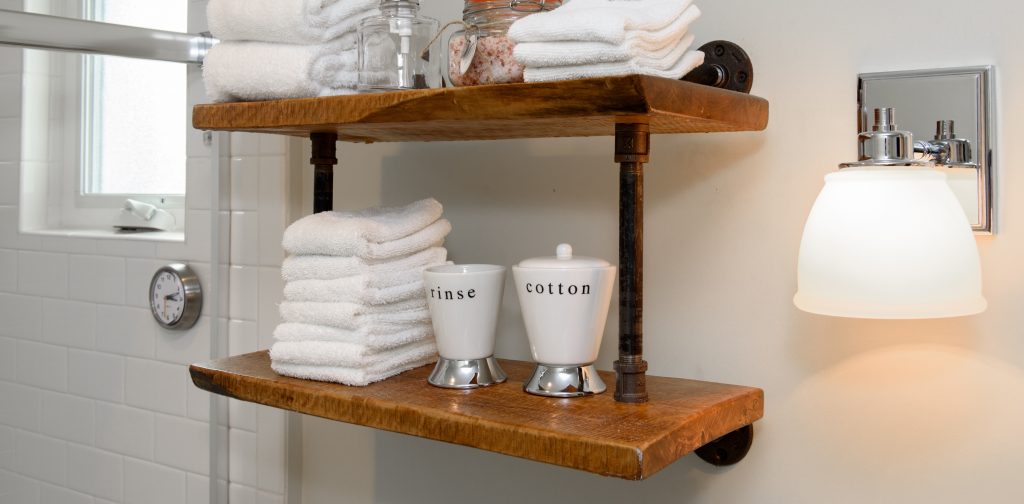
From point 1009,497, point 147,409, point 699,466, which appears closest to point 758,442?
point 699,466

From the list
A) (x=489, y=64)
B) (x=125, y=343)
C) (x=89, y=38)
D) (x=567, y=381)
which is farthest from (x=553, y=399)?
(x=125, y=343)

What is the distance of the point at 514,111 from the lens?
0.85 metres

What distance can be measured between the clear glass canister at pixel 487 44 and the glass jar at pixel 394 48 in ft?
0.19

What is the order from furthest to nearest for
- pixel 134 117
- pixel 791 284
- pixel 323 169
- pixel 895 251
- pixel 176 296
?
1. pixel 134 117
2. pixel 176 296
3. pixel 323 169
4. pixel 791 284
5. pixel 895 251

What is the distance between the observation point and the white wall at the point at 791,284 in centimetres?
88

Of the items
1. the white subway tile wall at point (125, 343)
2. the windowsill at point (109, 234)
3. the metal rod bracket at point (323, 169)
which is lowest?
the white subway tile wall at point (125, 343)

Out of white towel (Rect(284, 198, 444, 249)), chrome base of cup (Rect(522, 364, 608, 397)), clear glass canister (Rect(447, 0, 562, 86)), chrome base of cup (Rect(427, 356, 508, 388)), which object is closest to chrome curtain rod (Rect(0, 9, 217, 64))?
white towel (Rect(284, 198, 444, 249))

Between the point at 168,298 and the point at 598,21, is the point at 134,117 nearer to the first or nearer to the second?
the point at 168,298

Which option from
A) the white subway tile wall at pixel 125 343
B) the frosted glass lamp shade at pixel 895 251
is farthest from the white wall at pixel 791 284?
the white subway tile wall at pixel 125 343

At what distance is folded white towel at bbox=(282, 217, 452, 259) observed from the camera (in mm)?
Result: 1009

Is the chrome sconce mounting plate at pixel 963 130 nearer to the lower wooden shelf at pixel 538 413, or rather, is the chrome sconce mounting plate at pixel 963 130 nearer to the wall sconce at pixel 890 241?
the wall sconce at pixel 890 241

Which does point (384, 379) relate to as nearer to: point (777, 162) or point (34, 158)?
point (777, 162)

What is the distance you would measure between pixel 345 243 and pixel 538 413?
0.98 feet

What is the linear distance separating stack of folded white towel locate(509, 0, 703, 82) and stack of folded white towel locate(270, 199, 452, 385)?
0.95ft
